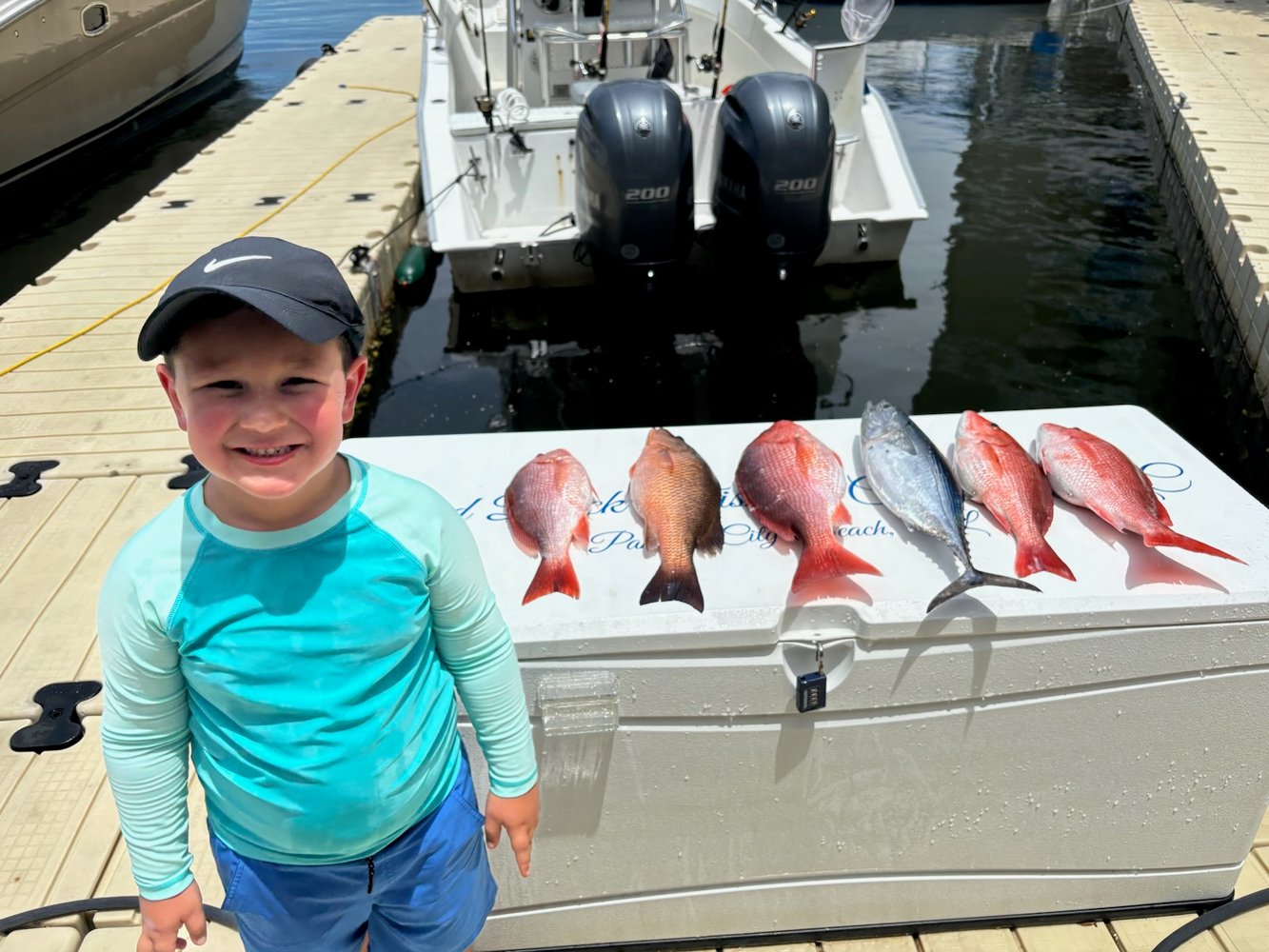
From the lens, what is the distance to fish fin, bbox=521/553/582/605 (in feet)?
6.21

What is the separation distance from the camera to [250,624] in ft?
4.54

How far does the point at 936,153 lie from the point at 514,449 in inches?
372

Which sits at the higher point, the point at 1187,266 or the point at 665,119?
the point at 665,119

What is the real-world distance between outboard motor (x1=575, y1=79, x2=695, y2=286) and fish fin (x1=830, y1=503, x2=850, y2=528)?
3715mm

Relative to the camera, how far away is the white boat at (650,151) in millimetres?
5441

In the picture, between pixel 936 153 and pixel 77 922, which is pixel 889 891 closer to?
pixel 77 922

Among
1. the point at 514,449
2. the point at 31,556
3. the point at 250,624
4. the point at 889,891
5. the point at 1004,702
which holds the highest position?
the point at 250,624

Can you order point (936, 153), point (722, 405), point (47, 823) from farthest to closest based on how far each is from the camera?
point (936, 153), point (722, 405), point (47, 823)

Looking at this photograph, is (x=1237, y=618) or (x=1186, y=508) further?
(x=1186, y=508)

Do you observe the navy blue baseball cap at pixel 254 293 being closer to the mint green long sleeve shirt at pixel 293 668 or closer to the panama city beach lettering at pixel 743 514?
the mint green long sleeve shirt at pixel 293 668

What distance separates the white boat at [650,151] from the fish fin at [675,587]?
3.92 m

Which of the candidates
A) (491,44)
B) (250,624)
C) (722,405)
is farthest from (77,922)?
(491,44)

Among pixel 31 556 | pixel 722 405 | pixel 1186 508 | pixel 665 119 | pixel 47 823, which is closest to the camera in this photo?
pixel 1186 508

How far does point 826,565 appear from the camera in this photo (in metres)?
1.90
